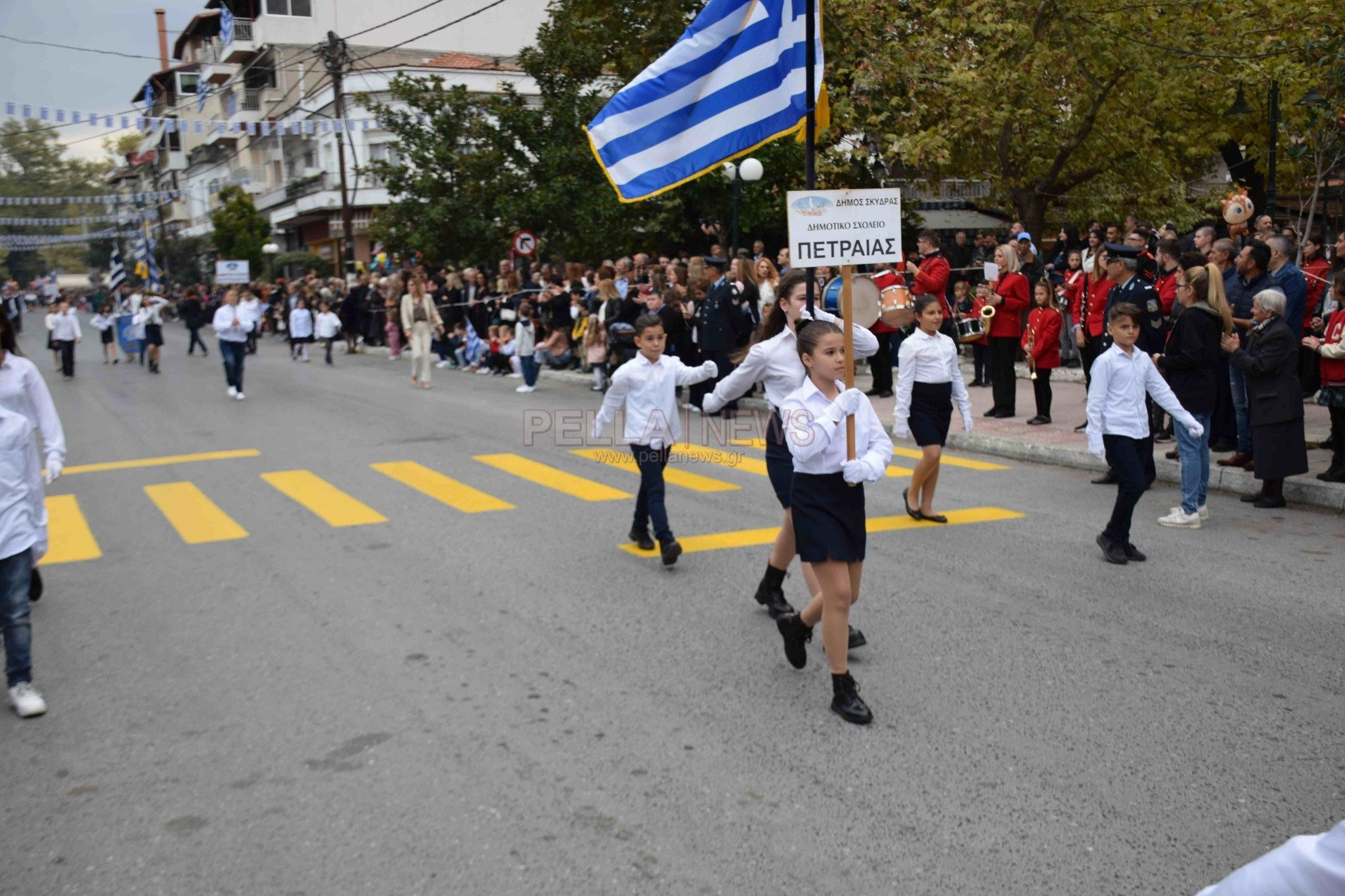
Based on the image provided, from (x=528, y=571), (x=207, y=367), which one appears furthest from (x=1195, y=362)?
(x=207, y=367)

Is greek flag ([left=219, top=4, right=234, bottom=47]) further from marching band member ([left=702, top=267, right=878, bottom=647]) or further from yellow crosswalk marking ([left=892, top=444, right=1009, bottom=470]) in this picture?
marching band member ([left=702, top=267, right=878, bottom=647])

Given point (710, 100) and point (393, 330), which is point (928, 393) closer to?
point (710, 100)

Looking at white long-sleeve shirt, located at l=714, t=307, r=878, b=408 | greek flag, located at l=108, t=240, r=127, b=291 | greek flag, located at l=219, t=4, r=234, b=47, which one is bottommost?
white long-sleeve shirt, located at l=714, t=307, r=878, b=408

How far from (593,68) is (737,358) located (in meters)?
20.9

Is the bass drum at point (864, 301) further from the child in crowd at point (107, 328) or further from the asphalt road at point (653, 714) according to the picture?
the child in crowd at point (107, 328)

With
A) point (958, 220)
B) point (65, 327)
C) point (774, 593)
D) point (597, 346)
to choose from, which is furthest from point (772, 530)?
point (958, 220)

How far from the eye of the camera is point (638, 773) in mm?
4434

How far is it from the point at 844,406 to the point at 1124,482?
3.41 m

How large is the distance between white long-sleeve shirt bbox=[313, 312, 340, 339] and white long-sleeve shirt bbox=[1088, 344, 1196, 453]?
23.1 m

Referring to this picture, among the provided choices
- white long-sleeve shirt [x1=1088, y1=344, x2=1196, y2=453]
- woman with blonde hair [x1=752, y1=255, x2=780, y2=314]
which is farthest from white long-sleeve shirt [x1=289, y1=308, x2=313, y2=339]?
white long-sleeve shirt [x1=1088, y1=344, x2=1196, y2=453]

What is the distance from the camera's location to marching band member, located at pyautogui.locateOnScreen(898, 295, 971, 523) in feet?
28.9

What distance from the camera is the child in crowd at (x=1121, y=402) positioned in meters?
7.61

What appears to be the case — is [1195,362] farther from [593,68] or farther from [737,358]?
[593,68]

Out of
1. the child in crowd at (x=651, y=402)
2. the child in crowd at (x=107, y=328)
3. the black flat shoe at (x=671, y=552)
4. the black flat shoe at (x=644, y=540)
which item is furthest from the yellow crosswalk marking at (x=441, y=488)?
the child in crowd at (x=107, y=328)
